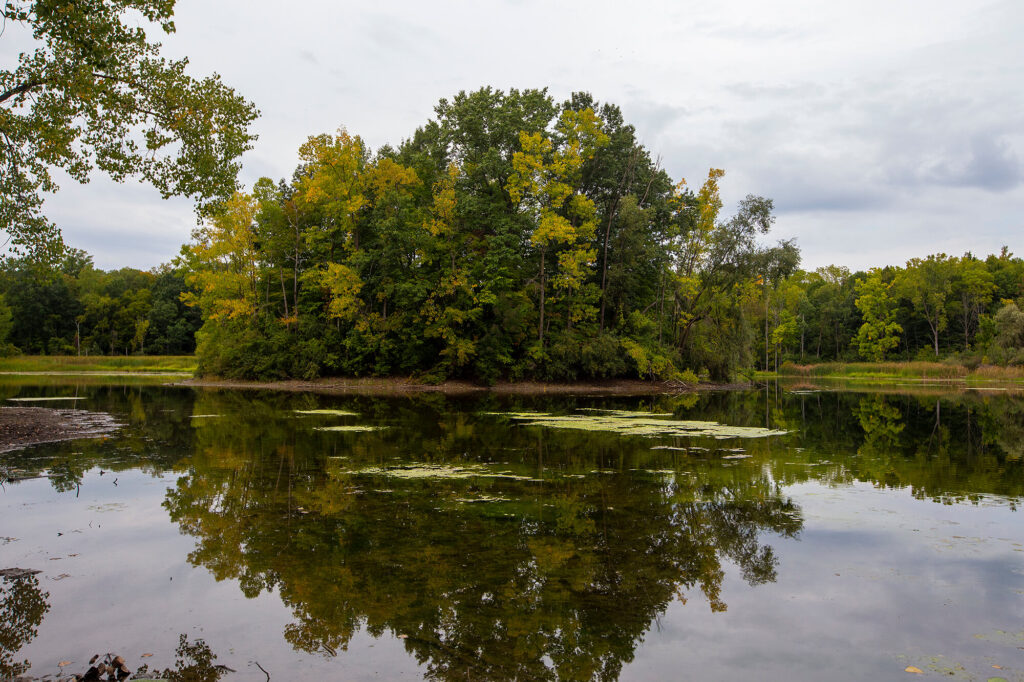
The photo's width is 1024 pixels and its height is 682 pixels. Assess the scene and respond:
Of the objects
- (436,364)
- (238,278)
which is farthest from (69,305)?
(436,364)

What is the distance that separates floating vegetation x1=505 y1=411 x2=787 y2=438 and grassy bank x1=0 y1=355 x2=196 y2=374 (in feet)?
173

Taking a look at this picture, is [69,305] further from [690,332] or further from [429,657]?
[429,657]

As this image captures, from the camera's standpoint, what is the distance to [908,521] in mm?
9070

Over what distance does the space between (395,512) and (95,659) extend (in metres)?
4.78

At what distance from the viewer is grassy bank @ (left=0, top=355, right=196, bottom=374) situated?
209 feet


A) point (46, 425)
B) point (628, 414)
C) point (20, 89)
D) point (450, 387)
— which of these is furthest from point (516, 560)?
point (450, 387)

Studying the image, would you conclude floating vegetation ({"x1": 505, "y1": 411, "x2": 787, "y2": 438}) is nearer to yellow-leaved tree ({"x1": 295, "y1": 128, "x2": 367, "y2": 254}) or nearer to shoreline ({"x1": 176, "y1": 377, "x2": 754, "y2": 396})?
shoreline ({"x1": 176, "y1": 377, "x2": 754, "y2": 396})

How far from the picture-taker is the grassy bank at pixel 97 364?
63.8m

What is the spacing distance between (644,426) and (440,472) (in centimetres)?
939

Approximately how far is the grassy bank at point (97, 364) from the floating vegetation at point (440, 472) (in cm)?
5761

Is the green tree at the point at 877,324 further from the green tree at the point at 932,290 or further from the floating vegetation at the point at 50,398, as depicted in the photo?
the floating vegetation at the point at 50,398

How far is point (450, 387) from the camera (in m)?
40.9

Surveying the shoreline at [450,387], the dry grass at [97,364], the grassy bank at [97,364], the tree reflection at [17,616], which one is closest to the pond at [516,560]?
the tree reflection at [17,616]

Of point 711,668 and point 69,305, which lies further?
point 69,305
